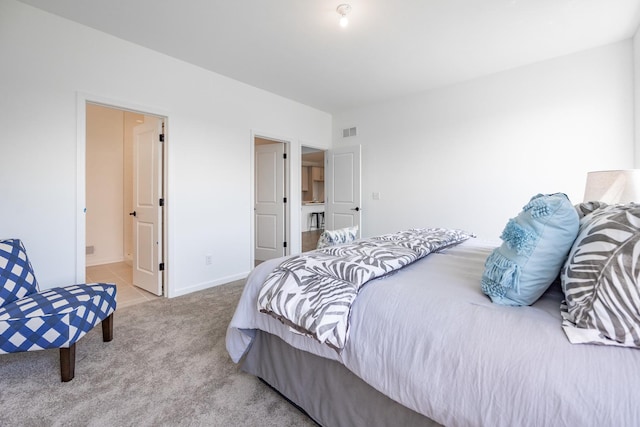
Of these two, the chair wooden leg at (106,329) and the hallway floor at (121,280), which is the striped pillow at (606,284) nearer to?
the chair wooden leg at (106,329)

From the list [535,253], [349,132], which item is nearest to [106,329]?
[535,253]

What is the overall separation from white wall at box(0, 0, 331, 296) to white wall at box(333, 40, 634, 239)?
1.89 metres

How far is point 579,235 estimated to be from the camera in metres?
1.02

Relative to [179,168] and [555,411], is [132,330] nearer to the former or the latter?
[179,168]

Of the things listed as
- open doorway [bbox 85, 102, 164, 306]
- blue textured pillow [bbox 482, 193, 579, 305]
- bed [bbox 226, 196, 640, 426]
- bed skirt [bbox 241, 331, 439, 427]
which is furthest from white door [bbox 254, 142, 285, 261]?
blue textured pillow [bbox 482, 193, 579, 305]

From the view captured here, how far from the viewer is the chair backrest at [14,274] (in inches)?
74.8

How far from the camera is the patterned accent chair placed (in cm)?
164

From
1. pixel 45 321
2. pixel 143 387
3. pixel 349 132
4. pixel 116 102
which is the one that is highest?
pixel 349 132

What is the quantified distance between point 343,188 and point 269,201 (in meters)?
1.27

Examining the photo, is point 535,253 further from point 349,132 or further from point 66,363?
point 349,132

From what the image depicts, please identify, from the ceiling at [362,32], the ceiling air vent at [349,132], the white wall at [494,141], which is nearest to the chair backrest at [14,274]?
the ceiling at [362,32]

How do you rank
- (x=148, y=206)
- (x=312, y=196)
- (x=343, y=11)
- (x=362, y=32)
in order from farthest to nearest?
(x=312, y=196)
(x=148, y=206)
(x=362, y=32)
(x=343, y=11)

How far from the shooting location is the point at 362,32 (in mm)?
2715

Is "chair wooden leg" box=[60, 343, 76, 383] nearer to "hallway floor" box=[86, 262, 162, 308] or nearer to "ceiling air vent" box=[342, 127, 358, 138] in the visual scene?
"hallway floor" box=[86, 262, 162, 308]
